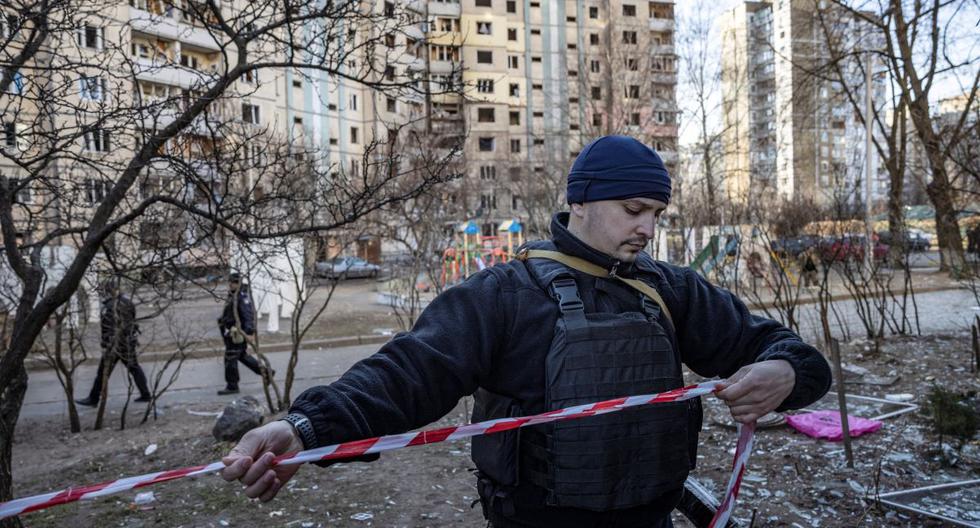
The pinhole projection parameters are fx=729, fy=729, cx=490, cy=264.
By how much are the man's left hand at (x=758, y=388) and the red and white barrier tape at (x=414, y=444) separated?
62 millimetres

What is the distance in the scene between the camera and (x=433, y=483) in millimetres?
5570

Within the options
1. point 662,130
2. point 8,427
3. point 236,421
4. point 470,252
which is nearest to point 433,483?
point 236,421

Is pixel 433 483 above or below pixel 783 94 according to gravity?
below

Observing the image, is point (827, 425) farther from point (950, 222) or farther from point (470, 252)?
point (470, 252)

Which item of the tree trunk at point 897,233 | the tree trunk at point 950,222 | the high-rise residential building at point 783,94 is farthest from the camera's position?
the high-rise residential building at point 783,94

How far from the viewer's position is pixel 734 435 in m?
6.39

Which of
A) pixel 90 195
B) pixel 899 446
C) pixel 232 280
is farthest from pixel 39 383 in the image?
pixel 899 446

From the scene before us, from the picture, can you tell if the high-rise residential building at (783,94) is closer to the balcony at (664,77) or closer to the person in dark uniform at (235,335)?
the balcony at (664,77)

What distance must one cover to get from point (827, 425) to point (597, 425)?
16.1 feet

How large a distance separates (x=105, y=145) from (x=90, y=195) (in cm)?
105

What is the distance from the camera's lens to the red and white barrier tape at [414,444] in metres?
1.66

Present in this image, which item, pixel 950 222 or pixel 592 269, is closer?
pixel 592 269

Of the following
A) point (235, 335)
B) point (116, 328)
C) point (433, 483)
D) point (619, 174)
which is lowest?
point (433, 483)

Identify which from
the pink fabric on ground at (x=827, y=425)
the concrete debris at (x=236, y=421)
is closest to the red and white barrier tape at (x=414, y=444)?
the pink fabric on ground at (x=827, y=425)
